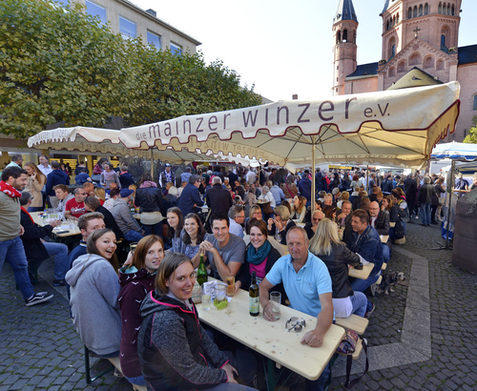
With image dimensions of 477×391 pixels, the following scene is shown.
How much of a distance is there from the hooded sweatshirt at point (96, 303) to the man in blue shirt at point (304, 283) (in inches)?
57.0

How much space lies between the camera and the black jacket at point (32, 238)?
425 cm

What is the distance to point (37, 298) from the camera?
4.25m

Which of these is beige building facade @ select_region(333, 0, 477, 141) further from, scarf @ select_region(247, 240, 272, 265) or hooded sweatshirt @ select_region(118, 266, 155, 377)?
hooded sweatshirt @ select_region(118, 266, 155, 377)

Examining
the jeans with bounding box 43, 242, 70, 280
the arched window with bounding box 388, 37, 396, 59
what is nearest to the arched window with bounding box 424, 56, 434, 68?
the arched window with bounding box 388, 37, 396, 59

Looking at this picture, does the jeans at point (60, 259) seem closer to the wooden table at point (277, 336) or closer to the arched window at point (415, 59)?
the wooden table at point (277, 336)

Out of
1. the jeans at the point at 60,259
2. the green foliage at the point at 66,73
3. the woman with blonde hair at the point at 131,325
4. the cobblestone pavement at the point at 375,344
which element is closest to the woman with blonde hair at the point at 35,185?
the cobblestone pavement at the point at 375,344

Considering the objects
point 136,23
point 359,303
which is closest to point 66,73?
point 359,303

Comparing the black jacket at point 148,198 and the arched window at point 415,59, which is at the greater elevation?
the arched window at point 415,59

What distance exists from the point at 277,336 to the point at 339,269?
120cm


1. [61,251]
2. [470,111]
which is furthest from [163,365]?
[470,111]

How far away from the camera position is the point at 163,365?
5.42ft

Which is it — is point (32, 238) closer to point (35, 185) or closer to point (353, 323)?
point (35, 185)

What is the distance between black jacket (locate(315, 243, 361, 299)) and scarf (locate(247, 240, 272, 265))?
2.22 feet

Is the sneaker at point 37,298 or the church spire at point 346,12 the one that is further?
the church spire at point 346,12
